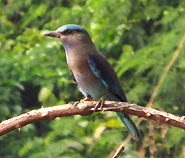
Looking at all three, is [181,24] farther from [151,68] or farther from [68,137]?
[68,137]

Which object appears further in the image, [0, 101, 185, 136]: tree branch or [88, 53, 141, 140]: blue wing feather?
[88, 53, 141, 140]: blue wing feather

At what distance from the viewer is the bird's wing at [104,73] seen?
191 centimetres

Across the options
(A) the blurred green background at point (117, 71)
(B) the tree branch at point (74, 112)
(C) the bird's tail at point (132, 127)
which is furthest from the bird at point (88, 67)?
(A) the blurred green background at point (117, 71)

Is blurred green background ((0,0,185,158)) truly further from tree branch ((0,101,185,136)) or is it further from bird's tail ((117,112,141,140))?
tree branch ((0,101,185,136))

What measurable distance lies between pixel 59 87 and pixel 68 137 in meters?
0.62

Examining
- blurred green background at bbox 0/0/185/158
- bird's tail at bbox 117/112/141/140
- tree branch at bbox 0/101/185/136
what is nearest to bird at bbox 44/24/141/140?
bird's tail at bbox 117/112/141/140

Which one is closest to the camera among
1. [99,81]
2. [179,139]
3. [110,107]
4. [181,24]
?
[110,107]

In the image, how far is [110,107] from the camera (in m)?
1.63

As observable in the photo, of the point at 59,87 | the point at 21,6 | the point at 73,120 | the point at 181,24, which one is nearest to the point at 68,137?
the point at 73,120

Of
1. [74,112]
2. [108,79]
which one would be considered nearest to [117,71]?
[108,79]

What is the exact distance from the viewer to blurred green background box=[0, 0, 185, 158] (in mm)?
2922

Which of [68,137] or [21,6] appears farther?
[21,6]

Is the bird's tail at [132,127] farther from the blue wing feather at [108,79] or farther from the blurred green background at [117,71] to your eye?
the blurred green background at [117,71]

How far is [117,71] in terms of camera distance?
10.4ft
